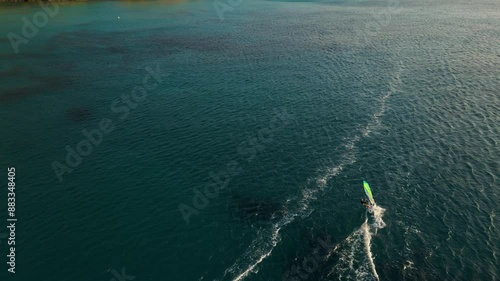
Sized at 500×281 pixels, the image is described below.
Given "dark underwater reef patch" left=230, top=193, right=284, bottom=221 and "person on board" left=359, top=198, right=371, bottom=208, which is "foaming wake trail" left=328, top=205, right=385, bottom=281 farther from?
"dark underwater reef patch" left=230, top=193, right=284, bottom=221

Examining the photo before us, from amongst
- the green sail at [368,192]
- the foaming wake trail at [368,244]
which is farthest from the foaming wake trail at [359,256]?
the green sail at [368,192]

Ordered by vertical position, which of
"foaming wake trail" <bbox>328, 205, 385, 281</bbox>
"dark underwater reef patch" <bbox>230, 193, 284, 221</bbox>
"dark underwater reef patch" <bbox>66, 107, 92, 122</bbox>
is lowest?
"dark underwater reef patch" <bbox>66, 107, 92, 122</bbox>

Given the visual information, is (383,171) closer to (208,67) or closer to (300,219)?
(300,219)

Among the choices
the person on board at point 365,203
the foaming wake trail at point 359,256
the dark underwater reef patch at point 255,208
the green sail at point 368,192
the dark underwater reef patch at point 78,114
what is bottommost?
the dark underwater reef patch at point 78,114

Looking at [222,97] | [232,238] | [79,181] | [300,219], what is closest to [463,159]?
[300,219]

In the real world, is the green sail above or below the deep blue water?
above

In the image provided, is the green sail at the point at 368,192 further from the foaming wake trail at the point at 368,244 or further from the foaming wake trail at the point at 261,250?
the foaming wake trail at the point at 261,250

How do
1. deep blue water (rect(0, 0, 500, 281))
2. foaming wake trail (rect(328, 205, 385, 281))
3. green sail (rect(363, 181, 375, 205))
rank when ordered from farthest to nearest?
green sail (rect(363, 181, 375, 205))
deep blue water (rect(0, 0, 500, 281))
foaming wake trail (rect(328, 205, 385, 281))

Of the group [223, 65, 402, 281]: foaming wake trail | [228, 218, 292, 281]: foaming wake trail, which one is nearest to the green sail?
[223, 65, 402, 281]: foaming wake trail

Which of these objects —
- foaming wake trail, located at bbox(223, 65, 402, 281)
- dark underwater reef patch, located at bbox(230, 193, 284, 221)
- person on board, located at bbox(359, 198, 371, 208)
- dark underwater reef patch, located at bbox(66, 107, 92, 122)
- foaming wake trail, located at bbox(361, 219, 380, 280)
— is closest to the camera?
foaming wake trail, located at bbox(361, 219, 380, 280)

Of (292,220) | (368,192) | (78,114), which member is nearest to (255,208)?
(292,220)
